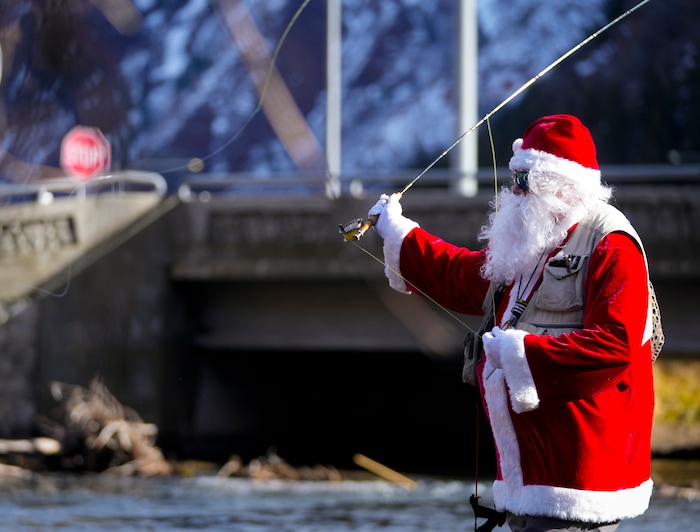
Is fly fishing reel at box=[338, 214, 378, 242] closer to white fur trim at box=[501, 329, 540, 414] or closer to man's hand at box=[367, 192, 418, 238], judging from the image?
man's hand at box=[367, 192, 418, 238]

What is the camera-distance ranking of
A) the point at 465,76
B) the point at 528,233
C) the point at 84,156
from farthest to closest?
the point at 84,156, the point at 465,76, the point at 528,233

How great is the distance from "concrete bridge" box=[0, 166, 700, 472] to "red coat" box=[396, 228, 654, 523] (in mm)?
8753

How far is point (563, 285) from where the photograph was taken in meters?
3.66

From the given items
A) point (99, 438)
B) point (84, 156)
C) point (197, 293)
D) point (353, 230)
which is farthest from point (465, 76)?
point (353, 230)

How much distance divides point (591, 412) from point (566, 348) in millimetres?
210

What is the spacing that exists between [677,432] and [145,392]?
19.5ft

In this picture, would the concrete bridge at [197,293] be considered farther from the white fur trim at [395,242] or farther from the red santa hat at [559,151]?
the red santa hat at [559,151]

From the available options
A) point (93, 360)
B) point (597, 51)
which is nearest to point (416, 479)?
point (93, 360)

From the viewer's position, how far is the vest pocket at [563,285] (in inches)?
144

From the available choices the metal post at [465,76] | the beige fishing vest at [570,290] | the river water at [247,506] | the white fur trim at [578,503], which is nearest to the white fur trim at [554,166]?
the beige fishing vest at [570,290]

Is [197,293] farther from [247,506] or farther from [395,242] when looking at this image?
[395,242]

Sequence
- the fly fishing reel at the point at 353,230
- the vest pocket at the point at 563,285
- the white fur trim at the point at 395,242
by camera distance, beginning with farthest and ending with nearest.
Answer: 1. the white fur trim at the point at 395,242
2. the fly fishing reel at the point at 353,230
3. the vest pocket at the point at 563,285

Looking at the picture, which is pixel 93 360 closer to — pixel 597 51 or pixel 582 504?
pixel 582 504

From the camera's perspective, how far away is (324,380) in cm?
1738
